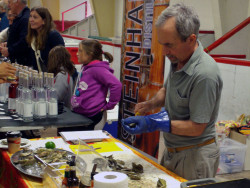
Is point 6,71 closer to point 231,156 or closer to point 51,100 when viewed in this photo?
point 51,100

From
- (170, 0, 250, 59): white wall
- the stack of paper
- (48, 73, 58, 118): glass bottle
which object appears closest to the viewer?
the stack of paper

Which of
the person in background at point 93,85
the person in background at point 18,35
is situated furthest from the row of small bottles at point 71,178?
the person in background at point 18,35

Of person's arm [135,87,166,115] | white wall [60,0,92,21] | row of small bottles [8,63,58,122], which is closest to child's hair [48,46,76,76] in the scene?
row of small bottles [8,63,58,122]

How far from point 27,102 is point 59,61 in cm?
89

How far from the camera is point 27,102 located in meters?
2.95

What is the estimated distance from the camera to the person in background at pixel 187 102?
1.80 meters

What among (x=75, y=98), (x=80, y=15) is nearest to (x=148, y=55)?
(x=75, y=98)

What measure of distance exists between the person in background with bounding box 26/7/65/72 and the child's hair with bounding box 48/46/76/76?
622 mm

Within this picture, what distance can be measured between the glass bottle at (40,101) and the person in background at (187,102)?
1255 mm

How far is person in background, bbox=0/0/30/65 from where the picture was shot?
455 centimetres

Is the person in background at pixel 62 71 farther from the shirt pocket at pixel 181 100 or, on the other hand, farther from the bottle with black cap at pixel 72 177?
the bottle with black cap at pixel 72 177

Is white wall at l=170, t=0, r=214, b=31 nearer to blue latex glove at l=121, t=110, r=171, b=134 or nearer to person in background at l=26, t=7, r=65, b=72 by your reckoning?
person in background at l=26, t=7, r=65, b=72

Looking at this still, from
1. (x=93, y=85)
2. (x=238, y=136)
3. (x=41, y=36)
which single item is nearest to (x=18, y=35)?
(x=41, y=36)

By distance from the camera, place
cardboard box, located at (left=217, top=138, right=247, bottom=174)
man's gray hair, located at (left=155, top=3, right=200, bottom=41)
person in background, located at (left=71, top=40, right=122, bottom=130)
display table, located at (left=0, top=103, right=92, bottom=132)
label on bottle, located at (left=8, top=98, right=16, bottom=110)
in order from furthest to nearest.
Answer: cardboard box, located at (left=217, top=138, right=247, bottom=174) < person in background, located at (left=71, top=40, right=122, bottom=130) < label on bottle, located at (left=8, top=98, right=16, bottom=110) < display table, located at (left=0, top=103, right=92, bottom=132) < man's gray hair, located at (left=155, top=3, right=200, bottom=41)
